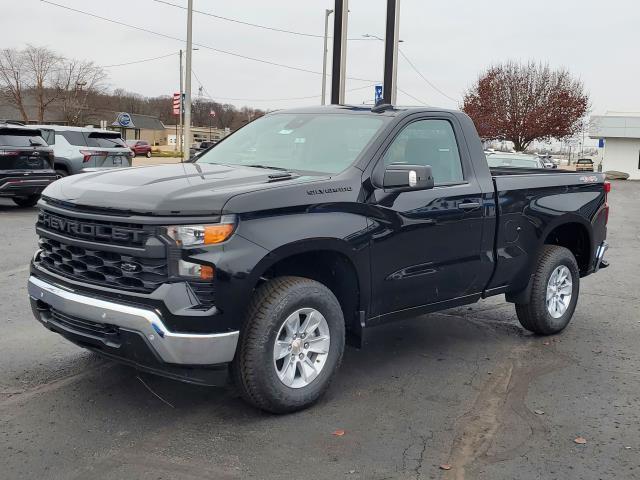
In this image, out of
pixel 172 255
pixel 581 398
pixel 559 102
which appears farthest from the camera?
pixel 559 102

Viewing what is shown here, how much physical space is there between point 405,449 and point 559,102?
61.8 metres

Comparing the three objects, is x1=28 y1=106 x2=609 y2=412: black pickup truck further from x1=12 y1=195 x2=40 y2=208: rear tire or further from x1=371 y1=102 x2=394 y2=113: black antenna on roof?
x1=12 y1=195 x2=40 y2=208: rear tire

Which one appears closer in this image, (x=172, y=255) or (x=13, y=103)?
(x=172, y=255)

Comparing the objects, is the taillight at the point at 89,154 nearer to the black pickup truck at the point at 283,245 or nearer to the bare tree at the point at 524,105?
the black pickup truck at the point at 283,245

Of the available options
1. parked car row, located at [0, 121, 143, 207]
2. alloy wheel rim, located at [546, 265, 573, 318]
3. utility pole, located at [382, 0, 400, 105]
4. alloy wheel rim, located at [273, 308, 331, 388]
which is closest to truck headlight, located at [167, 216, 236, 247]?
alloy wheel rim, located at [273, 308, 331, 388]

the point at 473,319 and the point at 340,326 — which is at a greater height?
the point at 340,326

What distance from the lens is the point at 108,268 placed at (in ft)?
13.5

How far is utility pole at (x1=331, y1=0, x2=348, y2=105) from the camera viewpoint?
20.0 meters

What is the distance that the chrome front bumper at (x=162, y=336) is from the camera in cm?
385

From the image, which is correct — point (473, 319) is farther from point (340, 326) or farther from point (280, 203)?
point (280, 203)

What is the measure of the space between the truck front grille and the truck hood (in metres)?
0.28

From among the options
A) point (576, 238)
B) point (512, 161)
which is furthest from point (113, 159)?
point (576, 238)

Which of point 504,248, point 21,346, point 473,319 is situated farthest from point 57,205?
point 473,319

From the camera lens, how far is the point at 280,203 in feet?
13.8
